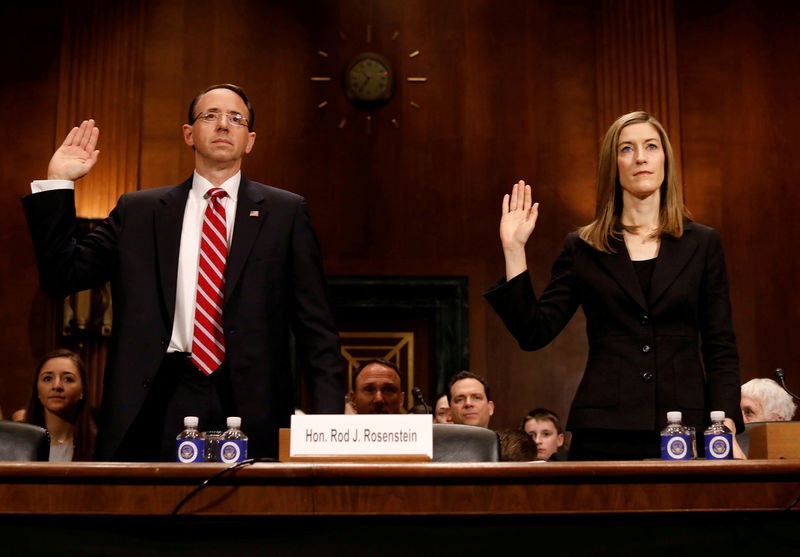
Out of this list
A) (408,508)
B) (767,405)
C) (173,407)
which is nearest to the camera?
(408,508)

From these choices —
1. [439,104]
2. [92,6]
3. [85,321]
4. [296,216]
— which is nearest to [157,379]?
[296,216]

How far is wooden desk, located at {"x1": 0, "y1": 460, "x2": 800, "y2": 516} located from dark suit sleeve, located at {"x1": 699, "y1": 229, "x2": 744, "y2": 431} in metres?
0.58

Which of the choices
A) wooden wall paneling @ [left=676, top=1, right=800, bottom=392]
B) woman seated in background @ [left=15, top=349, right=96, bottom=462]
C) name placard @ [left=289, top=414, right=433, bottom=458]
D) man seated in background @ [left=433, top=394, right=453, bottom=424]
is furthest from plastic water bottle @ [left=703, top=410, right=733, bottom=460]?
wooden wall paneling @ [left=676, top=1, right=800, bottom=392]

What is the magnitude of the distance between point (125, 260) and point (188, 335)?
25 centimetres

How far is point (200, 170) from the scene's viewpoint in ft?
7.88

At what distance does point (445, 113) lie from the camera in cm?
652

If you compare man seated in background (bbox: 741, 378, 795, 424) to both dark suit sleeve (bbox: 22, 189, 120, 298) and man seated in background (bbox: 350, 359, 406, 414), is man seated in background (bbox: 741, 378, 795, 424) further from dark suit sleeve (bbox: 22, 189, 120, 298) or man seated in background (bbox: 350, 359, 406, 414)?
dark suit sleeve (bbox: 22, 189, 120, 298)

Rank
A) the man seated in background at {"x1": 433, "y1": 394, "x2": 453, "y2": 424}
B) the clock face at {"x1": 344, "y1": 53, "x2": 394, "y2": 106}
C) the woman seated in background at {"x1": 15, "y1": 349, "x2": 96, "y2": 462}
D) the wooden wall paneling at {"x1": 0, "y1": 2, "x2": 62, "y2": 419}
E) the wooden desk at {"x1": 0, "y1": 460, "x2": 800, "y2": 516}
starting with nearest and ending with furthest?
the wooden desk at {"x1": 0, "y1": 460, "x2": 800, "y2": 516}
the woman seated in background at {"x1": 15, "y1": 349, "x2": 96, "y2": 462}
the man seated in background at {"x1": 433, "y1": 394, "x2": 453, "y2": 424}
the wooden wall paneling at {"x1": 0, "y1": 2, "x2": 62, "y2": 419}
the clock face at {"x1": 344, "y1": 53, "x2": 394, "y2": 106}

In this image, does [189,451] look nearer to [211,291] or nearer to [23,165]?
[211,291]

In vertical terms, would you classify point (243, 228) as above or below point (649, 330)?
above

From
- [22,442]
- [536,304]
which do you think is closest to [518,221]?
[536,304]

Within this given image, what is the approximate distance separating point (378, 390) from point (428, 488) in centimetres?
295

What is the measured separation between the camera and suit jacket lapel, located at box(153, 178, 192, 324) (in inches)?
86.4

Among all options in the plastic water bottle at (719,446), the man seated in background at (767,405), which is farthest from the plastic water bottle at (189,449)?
the man seated in background at (767,405)
